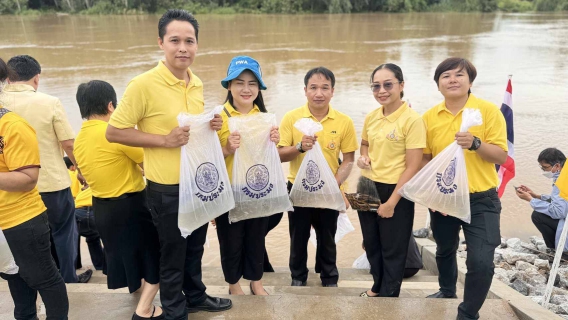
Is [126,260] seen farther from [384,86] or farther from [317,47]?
[317,47]

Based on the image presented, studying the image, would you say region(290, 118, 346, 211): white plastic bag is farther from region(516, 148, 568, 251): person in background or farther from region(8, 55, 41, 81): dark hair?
region(516, 148, 568, 251): person in background

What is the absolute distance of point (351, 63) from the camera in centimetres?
1661

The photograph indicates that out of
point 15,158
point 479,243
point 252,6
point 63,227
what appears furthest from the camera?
point 252,6

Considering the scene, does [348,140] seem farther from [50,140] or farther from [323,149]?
[50,140]

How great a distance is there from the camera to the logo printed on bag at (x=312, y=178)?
296 centimetres

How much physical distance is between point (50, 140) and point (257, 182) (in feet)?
5.56

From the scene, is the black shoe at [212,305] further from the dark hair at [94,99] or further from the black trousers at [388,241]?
the dark hair at [94,99]

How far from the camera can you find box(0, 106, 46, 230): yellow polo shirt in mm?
2070

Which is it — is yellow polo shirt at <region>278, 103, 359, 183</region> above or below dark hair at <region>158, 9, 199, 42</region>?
below

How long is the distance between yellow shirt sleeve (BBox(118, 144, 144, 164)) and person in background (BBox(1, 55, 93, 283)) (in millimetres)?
945

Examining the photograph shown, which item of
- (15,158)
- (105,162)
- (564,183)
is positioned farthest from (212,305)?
(564,183)

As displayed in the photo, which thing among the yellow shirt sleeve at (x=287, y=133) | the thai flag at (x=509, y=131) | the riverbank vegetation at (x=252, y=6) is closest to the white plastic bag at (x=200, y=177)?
the yellow shirt sleeve at (x=287, y=133)

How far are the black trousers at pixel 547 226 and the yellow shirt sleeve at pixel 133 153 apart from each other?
13.1 ft

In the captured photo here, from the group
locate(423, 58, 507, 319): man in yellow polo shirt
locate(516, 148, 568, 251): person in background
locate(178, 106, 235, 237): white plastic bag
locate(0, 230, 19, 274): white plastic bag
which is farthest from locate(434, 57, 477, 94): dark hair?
locate(0, 230, 19, 274): white plastic bag
